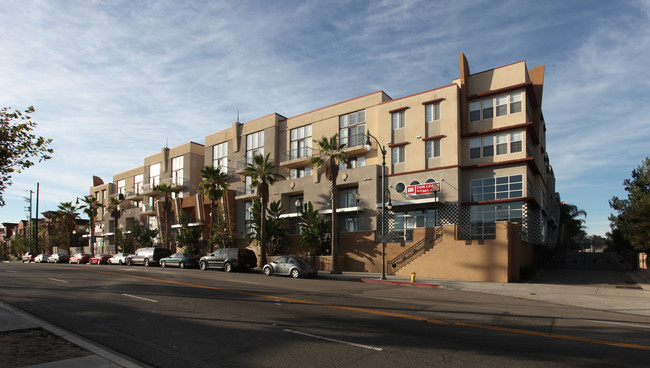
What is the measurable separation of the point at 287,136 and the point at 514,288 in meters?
25.3

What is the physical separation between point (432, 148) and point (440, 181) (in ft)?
9.13

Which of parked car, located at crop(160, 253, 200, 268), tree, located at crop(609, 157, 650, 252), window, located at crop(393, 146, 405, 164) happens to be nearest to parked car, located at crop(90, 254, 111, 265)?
parked car, located at crop(160, 253, 200, 268)

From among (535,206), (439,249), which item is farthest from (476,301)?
(535,206)

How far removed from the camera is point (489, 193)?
1135 inches

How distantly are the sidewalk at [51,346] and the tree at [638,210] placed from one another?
27879 mm

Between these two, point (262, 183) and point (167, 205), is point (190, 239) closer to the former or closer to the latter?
point (167, 205)

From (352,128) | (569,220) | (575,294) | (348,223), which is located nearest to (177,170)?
(352,128)

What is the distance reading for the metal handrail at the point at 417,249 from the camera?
26625 millimetres

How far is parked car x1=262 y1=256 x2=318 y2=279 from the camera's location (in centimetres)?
2488

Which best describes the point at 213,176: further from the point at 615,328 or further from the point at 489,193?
the point at 615,328

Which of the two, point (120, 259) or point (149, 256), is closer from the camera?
point (149, 256)

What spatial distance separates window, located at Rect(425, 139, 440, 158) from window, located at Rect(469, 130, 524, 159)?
7.55 feet

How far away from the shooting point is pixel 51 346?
24.6 feet

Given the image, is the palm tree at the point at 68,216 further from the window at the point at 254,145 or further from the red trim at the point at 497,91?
the red trim at the point at 497,91
